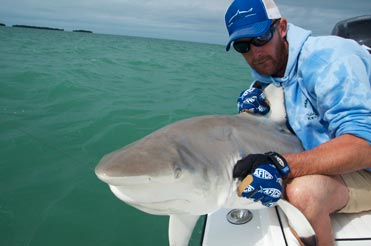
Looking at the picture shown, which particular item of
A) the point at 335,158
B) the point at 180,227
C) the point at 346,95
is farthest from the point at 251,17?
the point at 180,227

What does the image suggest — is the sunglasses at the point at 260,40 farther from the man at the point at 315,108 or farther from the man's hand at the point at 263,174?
the man's hand at the point at 263,174

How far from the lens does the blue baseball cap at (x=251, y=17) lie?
7.66ft

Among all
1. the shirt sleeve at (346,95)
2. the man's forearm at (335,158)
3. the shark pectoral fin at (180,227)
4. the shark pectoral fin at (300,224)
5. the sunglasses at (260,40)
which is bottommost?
the shark pectoral fin at (180,227)

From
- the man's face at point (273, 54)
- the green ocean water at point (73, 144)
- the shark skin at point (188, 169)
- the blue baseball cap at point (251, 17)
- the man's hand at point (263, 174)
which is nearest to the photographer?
the shark skin at point (188, 169)

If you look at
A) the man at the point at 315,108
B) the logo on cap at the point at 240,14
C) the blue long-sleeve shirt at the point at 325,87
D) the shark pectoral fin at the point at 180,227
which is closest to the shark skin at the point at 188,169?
the shark pectoral fin at the point at 180,227

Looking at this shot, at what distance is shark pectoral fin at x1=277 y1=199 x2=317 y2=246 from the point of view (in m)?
1.86

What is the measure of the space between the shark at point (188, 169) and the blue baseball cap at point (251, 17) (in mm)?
596

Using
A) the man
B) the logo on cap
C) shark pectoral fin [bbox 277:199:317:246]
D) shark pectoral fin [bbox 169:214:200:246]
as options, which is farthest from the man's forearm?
the logo on cap

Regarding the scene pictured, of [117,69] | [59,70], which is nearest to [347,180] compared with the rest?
[59,70]

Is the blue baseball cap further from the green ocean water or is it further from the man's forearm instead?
the green ocean water

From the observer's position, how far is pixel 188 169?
5.25 feet

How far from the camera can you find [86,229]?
10.8ft

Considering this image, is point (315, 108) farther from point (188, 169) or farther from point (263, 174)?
point (188, 169)

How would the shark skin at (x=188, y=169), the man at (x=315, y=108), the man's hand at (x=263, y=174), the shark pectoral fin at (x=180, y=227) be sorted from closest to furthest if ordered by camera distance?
the shark skin at (x=188, y=169)
the man's hand at (x=263, y=174)
the man at (x=315, y=108)
the shark pectoral fin at (x=180, y=227)
